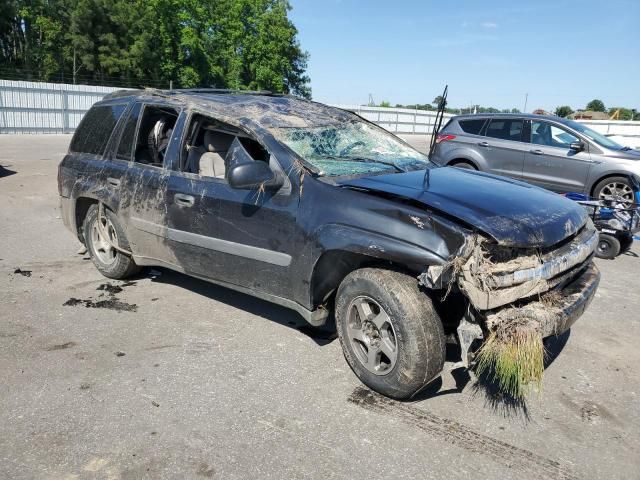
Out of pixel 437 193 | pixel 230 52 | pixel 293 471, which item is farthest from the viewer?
pixel 230 52

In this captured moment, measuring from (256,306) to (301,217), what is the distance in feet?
4.96

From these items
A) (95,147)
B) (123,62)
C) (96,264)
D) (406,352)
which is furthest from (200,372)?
(123,62)

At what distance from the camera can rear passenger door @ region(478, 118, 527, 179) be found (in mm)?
9703

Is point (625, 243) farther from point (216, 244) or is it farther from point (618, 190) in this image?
point (216, 244)

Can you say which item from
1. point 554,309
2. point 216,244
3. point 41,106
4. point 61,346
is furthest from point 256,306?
point 41,106

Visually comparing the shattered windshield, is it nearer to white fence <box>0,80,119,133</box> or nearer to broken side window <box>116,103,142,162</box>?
broken side window <box>116,103,142,162</box>

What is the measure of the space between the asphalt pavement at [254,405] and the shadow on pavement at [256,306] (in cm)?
2

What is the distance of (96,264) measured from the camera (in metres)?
5.40

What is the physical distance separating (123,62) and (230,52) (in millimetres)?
11492

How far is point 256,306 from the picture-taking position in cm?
473

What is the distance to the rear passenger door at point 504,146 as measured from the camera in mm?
9703

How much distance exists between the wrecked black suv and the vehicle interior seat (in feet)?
0.04

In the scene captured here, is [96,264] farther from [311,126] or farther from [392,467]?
[392,467]

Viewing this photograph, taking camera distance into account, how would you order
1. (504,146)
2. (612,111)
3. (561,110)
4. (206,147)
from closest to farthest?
1. (206,147)
2. (504,146)
3. (561,110)
4. (612,111)
